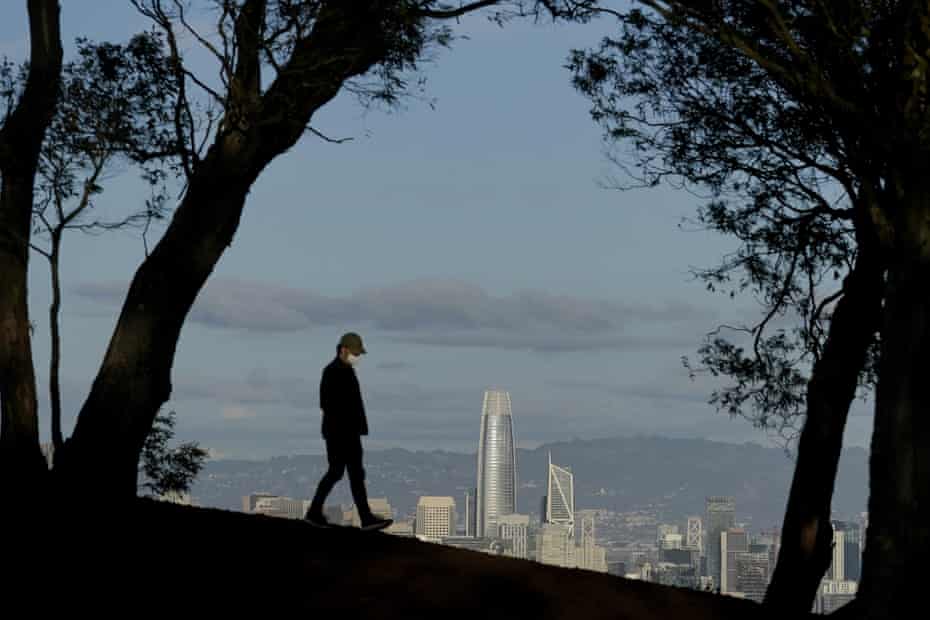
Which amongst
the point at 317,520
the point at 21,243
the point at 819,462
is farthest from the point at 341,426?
the point at 819,462

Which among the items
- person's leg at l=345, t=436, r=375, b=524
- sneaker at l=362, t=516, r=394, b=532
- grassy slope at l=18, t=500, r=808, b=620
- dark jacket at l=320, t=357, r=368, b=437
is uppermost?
dark jacket at l=320, t=357, r=368, b=437

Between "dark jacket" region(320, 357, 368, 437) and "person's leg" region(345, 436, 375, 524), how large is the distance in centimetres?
15

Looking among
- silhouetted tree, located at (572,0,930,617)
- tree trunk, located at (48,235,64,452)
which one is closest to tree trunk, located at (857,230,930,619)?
silhouetted tree, located at (572,0,930,617)

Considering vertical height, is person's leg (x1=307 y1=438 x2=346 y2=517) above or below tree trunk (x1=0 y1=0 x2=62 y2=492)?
below

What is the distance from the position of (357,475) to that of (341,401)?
861 millimetres

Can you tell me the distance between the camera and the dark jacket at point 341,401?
17.7 m

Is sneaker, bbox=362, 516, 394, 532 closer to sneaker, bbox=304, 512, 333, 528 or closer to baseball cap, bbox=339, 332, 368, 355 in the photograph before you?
sneaker, bbox=304, 512, 333, 528

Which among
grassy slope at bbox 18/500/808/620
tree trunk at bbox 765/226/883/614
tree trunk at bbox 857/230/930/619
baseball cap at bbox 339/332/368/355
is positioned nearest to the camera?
grassy slope at bbox 18/500/808/620

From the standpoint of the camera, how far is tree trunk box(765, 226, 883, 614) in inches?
740

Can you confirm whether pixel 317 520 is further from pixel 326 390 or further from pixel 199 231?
pixel 199 231

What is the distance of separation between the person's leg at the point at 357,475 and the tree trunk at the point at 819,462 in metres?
4.78

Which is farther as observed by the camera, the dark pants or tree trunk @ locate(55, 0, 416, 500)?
tree trunk @ locate(55, 0, 416, 500)

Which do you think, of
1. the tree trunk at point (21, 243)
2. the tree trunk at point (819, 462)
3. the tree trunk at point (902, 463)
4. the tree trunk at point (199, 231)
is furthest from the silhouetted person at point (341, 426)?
the tree trunk at point (902, 463)

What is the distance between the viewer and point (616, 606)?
601 inches
